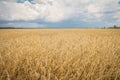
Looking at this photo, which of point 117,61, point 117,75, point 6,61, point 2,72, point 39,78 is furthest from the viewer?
point 117,61

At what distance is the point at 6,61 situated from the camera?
277 centimetres

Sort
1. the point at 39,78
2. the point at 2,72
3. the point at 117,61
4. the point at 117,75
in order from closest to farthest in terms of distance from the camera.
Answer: the point at 39,78 < the point at 2,72 < the point at 117,75 < the point at 117,61

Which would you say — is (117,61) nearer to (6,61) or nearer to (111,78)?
Result: (111,78)

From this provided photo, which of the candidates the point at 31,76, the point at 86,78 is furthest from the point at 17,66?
the point at 86,78

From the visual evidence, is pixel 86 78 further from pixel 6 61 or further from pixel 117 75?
pixel 6 61

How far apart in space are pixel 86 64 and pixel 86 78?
1.74 feet

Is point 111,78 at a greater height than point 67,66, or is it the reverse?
point 67,66

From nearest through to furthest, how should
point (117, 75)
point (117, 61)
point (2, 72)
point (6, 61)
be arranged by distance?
point (2, 72) < point (117, 75) < point (6, 61) < point (117, 61)

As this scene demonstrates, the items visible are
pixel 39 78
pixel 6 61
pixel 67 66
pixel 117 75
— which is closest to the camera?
pixel 39 78

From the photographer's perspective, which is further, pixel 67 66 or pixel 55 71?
pixel 67 66

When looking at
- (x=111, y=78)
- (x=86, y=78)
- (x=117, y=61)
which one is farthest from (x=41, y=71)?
(x=117, y=61)

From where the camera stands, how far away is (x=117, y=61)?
317cm

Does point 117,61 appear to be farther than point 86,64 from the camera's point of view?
Yes

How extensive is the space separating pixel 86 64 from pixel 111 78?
1.71ft
